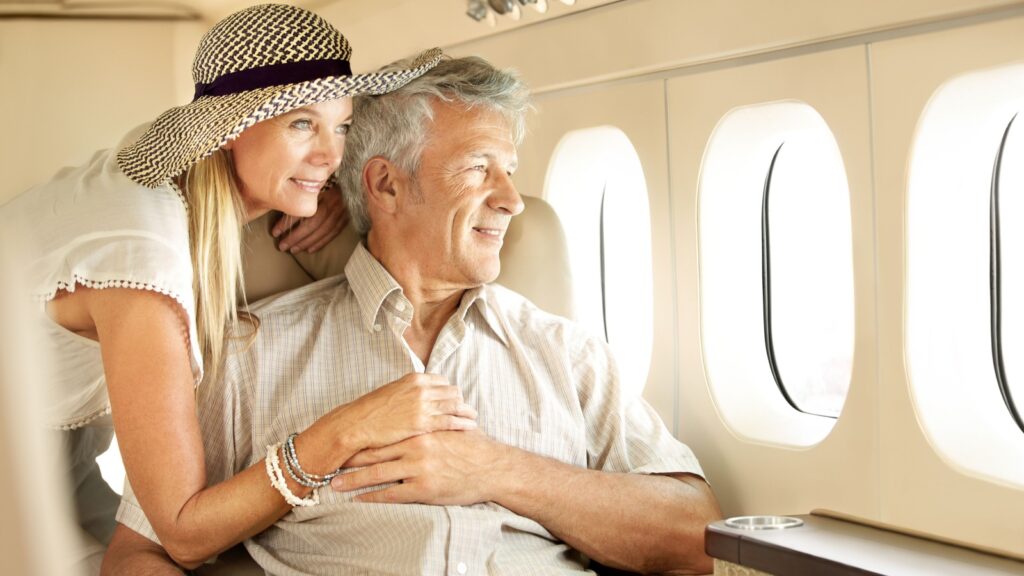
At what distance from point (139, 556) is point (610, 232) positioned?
1.42 meters

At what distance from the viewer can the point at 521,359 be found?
1890 millimetres

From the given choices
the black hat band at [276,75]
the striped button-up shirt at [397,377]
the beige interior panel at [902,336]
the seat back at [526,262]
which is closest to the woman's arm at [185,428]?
the striped button-up shirt at [397,377]

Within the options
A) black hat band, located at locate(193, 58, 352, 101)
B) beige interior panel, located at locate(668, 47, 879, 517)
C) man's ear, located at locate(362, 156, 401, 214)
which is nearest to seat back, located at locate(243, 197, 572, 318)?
man's ear, located at locate(362, 156, 401, 214)

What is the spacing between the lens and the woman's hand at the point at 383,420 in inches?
62.1

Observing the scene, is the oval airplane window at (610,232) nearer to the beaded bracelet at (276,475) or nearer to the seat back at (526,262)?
the seat back at (526,262)

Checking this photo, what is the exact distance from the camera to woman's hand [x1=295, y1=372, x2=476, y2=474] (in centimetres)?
158

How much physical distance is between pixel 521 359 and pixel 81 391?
55.3 inches

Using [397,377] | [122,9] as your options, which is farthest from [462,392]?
[122,9]

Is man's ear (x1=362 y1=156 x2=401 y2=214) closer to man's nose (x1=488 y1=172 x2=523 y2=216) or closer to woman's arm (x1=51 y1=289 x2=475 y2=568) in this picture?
man's nose (x1=488 y1=172 x2=523 y2=216)

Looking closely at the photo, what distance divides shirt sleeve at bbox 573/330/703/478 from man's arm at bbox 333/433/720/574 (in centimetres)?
5

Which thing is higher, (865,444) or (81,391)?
(81,391)

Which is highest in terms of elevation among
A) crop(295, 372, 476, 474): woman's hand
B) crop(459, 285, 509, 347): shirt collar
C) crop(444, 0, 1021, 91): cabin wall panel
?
crop(444, 0, 1021, 91): cabin wall panel

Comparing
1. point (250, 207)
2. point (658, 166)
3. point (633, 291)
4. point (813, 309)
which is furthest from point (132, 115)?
point (633, 291)

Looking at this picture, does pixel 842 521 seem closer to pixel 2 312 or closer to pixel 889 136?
pixel 889 136
